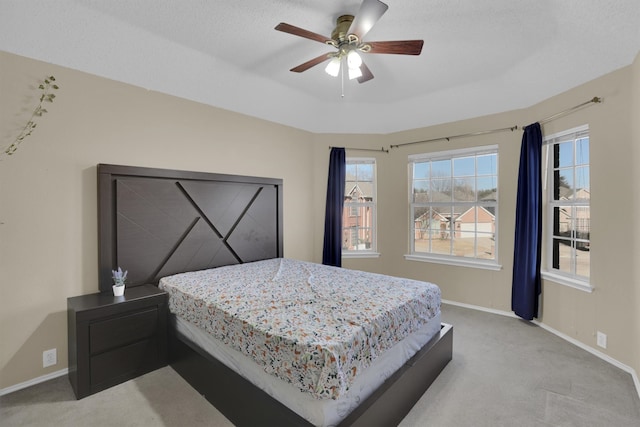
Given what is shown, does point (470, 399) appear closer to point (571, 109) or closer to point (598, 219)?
point (598, 219)

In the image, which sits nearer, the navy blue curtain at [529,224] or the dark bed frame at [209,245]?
the dark bed frame at [209,245]

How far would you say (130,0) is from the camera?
218 cm

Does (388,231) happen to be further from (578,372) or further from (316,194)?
(578,372)

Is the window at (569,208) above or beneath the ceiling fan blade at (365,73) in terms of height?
beneath

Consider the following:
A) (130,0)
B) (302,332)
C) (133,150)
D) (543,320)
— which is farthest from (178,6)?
(543,320)

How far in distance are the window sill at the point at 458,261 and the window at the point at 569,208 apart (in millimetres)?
614

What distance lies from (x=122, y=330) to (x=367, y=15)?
289 centimetres

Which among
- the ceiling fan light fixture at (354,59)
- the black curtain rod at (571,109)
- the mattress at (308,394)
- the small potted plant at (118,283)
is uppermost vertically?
the ceiling fan light fixture at (354,59)

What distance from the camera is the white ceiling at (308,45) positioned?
2.22 metres

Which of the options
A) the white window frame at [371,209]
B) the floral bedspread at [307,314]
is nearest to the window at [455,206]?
the white window frame at [371,209]

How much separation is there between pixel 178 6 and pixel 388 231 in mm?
3733

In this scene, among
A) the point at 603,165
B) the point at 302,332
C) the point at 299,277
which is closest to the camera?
the point at 302,332

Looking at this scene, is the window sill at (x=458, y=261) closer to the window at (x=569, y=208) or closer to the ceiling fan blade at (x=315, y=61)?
the window at (x=569, y=208)

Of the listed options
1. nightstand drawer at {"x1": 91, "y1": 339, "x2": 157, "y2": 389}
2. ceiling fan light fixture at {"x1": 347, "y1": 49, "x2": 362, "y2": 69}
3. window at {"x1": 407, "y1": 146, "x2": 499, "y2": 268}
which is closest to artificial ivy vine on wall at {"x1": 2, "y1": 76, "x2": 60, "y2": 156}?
nightstand drawer at {"x1": 91, "y1": 339, "x2": 157, "y2": 389}
